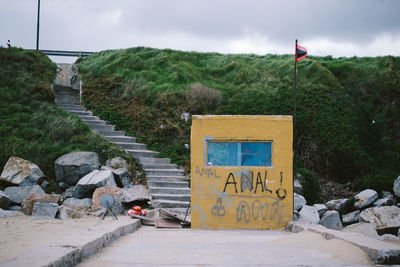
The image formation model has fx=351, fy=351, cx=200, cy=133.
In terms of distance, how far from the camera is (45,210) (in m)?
10.4

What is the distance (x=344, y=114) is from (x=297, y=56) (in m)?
7.70

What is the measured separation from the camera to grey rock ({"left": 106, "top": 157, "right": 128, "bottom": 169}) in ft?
44.7

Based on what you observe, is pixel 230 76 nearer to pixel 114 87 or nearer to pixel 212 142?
pixel 114 87

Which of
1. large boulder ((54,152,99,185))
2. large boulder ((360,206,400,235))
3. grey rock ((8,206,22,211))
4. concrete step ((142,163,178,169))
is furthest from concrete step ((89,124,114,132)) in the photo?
large boulder ((360,206,400,235))

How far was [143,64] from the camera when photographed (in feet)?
77.6

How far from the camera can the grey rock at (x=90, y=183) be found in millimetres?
11594

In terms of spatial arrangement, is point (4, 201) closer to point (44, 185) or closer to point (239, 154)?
point (44, 185)

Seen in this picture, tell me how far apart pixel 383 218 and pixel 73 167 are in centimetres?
1069

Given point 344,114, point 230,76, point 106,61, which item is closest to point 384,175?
point 344,114

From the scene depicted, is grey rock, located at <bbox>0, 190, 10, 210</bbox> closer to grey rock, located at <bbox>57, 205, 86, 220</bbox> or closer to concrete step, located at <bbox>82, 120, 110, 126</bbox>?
grey rock, located at <bbox>57, 205, 86, 220</bbox>

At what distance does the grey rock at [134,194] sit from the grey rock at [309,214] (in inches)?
199

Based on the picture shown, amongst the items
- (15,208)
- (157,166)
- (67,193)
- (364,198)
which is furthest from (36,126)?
(364,198)

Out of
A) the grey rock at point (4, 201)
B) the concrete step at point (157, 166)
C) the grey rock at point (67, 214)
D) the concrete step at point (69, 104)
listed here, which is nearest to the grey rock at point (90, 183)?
the grey rock at point (67, 214)

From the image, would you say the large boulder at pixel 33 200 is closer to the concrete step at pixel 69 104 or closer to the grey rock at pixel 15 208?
the grey rock at pixel 15 208
